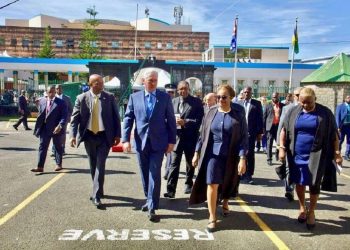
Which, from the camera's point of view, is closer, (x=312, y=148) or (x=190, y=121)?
(x=312, y=148)

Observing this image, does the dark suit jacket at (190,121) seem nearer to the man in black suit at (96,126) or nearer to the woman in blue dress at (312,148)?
the man in black suit at (96,126)

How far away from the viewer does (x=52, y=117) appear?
29.6 feet

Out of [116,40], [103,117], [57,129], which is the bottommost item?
[57,129]

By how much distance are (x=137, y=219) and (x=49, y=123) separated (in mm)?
4159

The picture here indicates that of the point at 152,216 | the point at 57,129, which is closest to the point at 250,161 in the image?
the point at 152,216

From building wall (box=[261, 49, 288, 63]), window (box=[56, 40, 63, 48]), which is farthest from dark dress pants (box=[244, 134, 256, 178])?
window (box=[56, 40, 63, 48])

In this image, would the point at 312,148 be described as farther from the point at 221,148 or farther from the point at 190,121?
the point at 190,121

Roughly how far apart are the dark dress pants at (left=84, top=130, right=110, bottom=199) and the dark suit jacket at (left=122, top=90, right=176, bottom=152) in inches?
22.1

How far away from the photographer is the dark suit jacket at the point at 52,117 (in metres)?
8.97

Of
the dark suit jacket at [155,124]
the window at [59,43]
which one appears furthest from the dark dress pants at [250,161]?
the window at [59,43]

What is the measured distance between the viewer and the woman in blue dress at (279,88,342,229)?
18.0ft

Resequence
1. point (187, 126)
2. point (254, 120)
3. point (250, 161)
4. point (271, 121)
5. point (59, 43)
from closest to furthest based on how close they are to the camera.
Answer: point (187, 126) < point (250, 161) < point (254, 120) < point (271, 121) < point (59, 43)

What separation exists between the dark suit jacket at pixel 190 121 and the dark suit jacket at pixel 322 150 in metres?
2.02

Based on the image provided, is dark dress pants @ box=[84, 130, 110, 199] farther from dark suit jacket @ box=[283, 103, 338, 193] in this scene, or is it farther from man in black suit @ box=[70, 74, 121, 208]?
dark suit jacket @ box=[283, 103, 338, 193]
